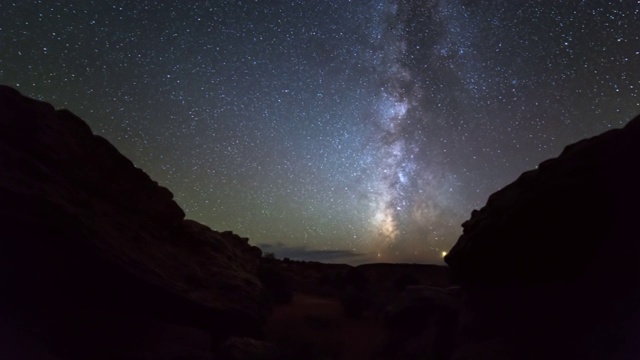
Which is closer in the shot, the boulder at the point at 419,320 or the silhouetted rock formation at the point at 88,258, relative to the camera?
the silhouetted rock formation at the point at 88,258

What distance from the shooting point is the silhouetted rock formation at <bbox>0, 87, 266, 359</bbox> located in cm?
869

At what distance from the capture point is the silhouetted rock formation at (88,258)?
8.69 m

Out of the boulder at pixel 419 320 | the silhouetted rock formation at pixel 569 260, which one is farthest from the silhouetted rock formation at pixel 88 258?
the silhouetted rock formation at pixel 569 260

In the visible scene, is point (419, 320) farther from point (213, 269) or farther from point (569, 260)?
point (213, 269)

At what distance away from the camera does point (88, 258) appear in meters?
9.20

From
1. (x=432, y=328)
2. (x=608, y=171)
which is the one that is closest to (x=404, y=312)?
(x=432, y=328)

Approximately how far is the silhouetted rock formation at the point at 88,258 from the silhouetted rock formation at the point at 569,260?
298 inches

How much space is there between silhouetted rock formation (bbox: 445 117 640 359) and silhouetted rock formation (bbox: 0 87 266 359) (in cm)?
756

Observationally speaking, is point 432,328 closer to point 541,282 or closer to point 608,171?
point 541,282

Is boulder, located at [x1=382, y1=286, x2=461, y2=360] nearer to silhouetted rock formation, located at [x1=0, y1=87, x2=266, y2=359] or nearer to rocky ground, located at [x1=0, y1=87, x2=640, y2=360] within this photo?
rocky ground, located at [x1=0, y1=87, x2=640, y2=360]

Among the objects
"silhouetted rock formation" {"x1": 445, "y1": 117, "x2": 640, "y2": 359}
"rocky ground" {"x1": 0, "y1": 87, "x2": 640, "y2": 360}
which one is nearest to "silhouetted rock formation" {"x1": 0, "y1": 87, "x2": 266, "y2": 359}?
"rocky ground" {"x1": 0, "y1": 87, "x2": 640, "y2": 360}

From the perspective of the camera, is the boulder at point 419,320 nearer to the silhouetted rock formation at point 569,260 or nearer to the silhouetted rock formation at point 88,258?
the silhouetted rock formation at point 569,260

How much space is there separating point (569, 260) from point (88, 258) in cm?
1109

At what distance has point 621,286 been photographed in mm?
8422
